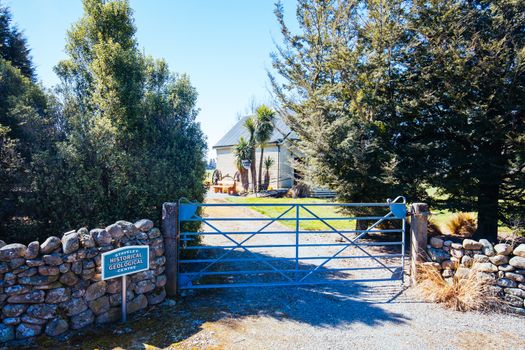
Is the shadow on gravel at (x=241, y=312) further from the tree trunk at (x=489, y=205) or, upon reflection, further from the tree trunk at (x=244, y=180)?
the tree trunk at (x=244, y=180)

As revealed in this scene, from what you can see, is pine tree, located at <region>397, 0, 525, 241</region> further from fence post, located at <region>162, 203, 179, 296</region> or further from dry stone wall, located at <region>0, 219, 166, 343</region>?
dry stone wall, located at <region>0, 219, 166, 343</region>

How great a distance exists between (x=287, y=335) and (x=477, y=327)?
110 inches

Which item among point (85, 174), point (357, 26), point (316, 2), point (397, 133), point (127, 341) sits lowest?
point (127, 341)

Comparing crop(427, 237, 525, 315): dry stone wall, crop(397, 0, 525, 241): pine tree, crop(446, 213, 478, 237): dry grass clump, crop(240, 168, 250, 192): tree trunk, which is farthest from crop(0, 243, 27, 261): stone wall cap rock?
crop(240, 168, 250, 192): tree trunk

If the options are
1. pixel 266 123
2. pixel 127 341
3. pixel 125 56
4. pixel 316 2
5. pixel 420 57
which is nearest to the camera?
pixel 127 341

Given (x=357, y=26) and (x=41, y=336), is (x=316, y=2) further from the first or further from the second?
(x=41, y=336)

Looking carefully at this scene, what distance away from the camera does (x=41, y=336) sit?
4.15 m

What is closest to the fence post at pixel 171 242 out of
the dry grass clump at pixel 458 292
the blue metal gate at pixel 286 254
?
the blue metal gate at pixel 286 254

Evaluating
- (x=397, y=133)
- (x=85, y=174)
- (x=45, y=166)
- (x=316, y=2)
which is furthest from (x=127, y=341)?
(x=316, y=2)

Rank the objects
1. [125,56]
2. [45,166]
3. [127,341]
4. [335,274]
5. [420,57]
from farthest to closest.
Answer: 1. [420,57]
2. [335,274]
3. [125,56]
4. [45,166]
5. [127,341]

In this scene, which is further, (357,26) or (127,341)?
(357,26)

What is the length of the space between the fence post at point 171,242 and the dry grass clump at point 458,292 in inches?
173

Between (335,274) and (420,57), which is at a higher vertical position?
(420,57)

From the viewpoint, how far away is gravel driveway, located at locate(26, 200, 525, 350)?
4180mm
